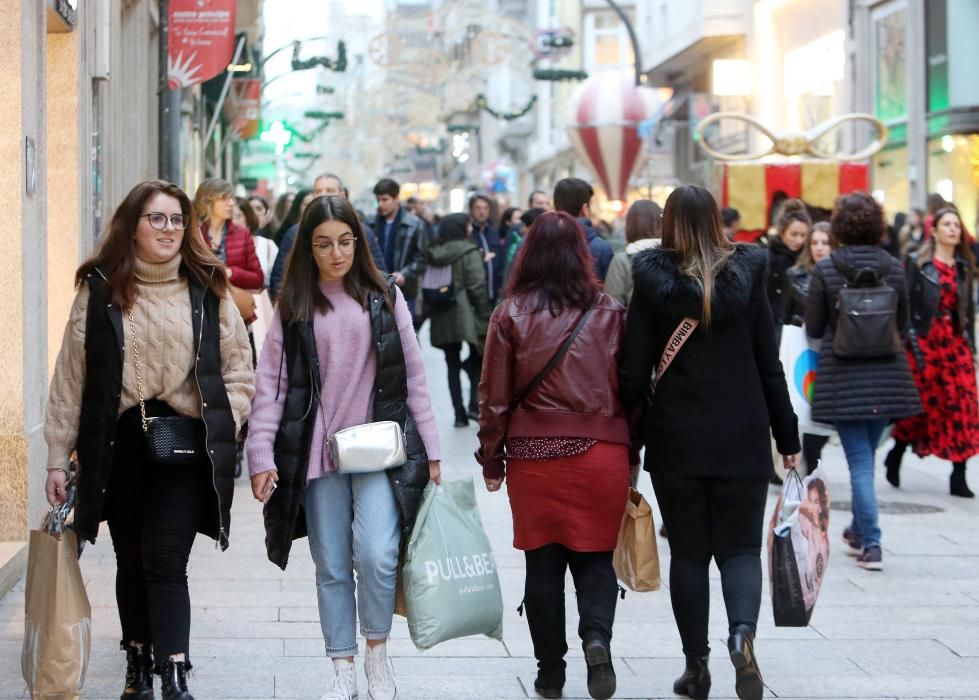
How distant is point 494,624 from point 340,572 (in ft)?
1.77

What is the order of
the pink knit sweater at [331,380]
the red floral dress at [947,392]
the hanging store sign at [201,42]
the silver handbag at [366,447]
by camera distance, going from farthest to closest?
the hanging store sign at [201,42] < the red floral dress at [947,392] < the pink knit sweater at [331,380] < the silver handbag at [366,447]

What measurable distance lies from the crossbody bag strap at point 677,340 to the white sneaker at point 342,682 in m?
1.41

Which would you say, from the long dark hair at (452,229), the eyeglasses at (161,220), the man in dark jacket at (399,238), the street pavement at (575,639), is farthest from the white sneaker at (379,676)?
the long dark hair at (452,229)

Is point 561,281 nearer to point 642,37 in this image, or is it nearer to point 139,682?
point 139,682

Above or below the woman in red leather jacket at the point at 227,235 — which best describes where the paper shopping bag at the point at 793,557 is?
below

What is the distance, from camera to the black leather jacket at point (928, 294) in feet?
32.8

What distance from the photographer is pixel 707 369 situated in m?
5.57

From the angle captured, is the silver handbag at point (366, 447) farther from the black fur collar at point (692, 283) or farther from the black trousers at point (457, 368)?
the black trousers at point (457, 368)

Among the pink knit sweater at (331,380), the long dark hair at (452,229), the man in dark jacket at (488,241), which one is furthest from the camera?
the man in dark jacket at (488,241)

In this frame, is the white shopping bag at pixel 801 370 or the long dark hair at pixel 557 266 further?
the white shopping bag at pixel 801 370

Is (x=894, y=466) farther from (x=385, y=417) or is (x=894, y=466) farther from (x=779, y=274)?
(x=385, y=417)

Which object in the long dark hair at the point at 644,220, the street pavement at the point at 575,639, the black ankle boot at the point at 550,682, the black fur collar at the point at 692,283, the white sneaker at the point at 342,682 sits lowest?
the street pavement at the point at 575,639

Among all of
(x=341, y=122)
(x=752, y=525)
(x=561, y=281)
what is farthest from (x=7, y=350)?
(x=341, y=122)

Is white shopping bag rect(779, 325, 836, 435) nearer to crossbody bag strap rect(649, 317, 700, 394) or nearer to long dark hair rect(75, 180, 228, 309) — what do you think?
crossbody bag strap rect(649, 317, 700, 394)
